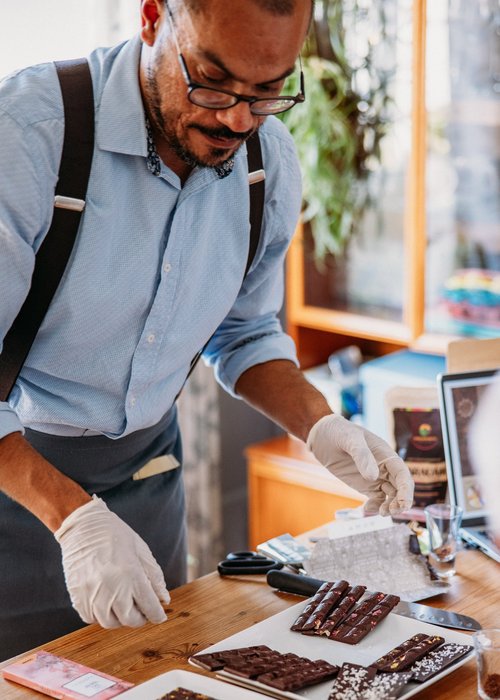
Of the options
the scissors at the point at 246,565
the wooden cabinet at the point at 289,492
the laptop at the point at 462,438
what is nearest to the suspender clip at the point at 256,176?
the laptop at the point at 462,438

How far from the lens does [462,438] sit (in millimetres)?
1776

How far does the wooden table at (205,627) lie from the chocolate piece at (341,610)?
10 centimetres

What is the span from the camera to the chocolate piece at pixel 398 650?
4.06 ft

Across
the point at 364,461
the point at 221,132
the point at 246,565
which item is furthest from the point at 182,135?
the point at 246,565

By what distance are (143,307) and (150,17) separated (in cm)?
40

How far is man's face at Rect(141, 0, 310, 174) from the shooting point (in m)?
1.25

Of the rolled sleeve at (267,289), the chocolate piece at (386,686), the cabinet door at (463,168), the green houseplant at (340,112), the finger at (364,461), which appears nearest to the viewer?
the chocolate piece at (386,686)

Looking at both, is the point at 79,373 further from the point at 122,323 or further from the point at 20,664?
the point at 20,664

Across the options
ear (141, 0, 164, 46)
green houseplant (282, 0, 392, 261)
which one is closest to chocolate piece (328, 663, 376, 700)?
ear (141, 0, 164, 46)

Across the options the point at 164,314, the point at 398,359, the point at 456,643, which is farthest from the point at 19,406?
the point at 398,359

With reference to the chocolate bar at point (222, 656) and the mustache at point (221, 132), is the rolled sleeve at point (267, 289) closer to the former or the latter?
the mustache at point (221, 132)

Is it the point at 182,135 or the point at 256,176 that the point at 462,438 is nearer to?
the point at 256,176

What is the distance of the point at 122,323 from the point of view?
1.46m

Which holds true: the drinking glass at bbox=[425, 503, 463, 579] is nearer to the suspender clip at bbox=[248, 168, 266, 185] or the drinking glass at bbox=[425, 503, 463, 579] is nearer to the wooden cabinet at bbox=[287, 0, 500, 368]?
the suspender clip at bbox=[248, 168, 266, 185]
